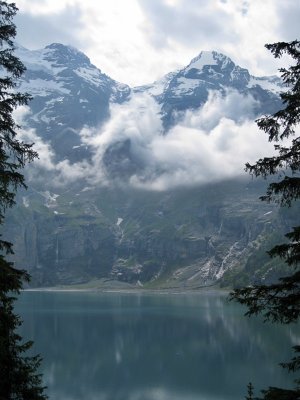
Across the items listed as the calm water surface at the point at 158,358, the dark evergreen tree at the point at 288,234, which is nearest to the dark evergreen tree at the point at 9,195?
the dark evergreen tree at the point at 288,234

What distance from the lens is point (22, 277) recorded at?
750 inches

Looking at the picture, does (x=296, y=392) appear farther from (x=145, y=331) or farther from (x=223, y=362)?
(x=145, y=331)

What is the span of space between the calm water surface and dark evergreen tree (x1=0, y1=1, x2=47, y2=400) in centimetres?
7712

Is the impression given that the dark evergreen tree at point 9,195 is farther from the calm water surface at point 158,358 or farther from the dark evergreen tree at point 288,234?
the calm water surface at point 158,358

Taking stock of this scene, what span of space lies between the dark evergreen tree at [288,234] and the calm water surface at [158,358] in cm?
8267

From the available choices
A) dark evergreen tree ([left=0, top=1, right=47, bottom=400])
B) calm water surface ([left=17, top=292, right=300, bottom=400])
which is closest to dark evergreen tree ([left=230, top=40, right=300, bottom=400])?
dark evergreen tree ([left=0, top=1, right=47, bottom=400])

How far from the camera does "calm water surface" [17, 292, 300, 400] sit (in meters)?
102

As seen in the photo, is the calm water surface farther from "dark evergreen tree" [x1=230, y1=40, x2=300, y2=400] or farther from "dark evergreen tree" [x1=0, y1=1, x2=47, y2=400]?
"dark evergreen tree" [x1=230, y1=40, x2=300, y2=400]

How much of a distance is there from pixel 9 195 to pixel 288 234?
10.0 metres

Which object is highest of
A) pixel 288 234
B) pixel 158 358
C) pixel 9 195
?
pixel 9 195

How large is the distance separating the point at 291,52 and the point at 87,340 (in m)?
158

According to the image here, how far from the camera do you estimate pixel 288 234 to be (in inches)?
631

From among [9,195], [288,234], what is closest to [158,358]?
[9,195]

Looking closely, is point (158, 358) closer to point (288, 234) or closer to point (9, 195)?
point (9, 195)
